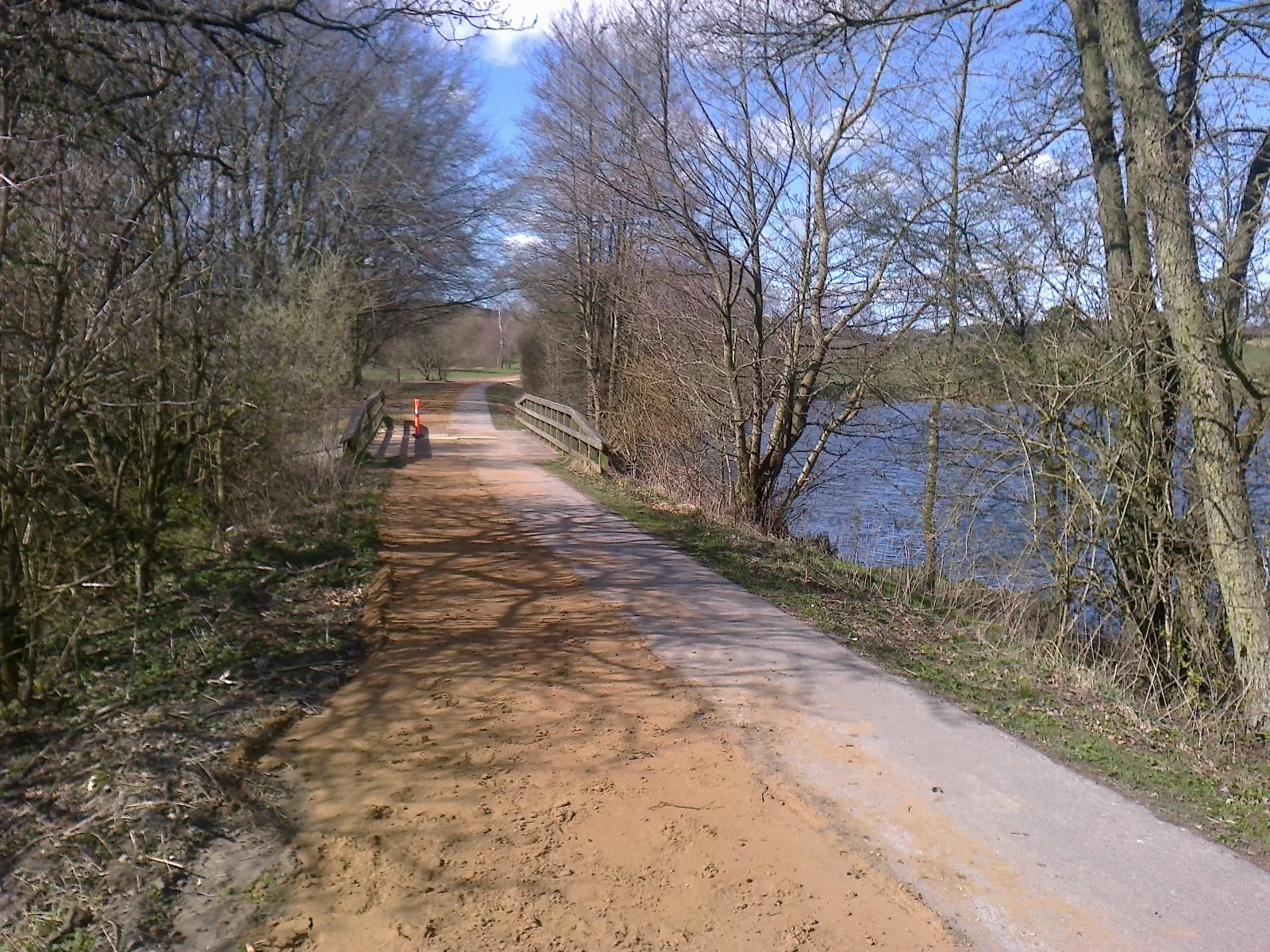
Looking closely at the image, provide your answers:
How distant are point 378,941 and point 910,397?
9.19 m

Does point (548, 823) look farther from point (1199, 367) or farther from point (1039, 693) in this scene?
point (1199, 367)

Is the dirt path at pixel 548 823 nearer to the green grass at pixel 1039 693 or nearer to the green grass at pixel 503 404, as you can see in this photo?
the green grass at pixel 1039 693

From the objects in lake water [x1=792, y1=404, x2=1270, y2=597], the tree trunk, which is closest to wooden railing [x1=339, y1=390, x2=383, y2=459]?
lake water [x1=792, y1=404, x2=1270, y2=597]

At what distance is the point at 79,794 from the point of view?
4520mm

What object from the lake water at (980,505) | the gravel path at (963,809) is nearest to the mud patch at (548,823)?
the gravel path at (963,809)

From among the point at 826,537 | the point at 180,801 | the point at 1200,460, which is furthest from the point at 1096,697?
the point at 826,537

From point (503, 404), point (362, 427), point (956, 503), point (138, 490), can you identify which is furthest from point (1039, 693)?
point (503, 404)

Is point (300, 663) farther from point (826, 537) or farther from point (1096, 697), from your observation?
point (826, 537)

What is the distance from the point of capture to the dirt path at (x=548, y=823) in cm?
364

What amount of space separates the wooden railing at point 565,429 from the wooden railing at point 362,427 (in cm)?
372

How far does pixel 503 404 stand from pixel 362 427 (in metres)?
23.2

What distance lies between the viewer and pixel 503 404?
41.2 meters

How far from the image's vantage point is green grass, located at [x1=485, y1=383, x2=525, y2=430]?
99.6 feet

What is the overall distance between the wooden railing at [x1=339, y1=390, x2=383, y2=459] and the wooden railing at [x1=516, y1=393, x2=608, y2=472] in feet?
12.2
